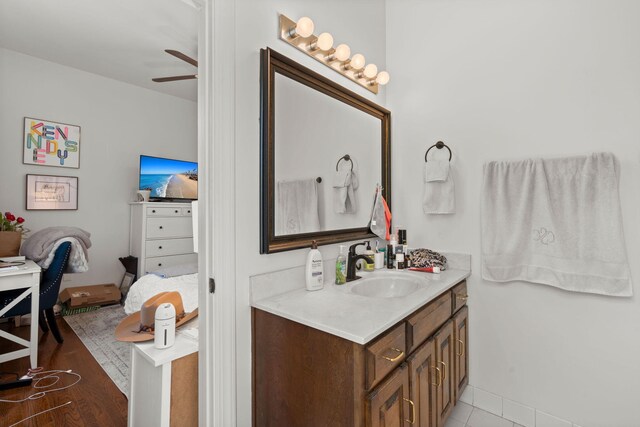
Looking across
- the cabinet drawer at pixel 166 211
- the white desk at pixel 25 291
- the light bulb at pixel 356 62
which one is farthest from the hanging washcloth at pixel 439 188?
the cabinet drawer at pixel 166 211

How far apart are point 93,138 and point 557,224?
4.67m

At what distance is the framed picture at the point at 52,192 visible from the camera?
3.30m

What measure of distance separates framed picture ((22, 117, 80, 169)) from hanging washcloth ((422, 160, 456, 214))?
3950 millimetres

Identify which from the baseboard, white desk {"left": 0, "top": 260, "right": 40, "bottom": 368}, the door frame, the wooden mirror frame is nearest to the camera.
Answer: the door frame

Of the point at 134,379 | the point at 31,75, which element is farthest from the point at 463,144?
the point at 31,75

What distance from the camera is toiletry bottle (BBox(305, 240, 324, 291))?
4.61 feet

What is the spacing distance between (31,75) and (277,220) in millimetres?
3903

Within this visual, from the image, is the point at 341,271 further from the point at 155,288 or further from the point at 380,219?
the point at 155,288

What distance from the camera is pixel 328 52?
1.65 meters

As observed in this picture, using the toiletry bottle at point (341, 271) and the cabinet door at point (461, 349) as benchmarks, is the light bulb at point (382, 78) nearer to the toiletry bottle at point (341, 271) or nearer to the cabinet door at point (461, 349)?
the toiletry bottle at point (341, 271)

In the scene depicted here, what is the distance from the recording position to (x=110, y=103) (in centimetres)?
388

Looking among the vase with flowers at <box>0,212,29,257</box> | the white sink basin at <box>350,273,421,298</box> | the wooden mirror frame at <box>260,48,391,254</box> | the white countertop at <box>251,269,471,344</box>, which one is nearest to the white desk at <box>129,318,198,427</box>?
the white countertop at <box>251,269,471,344</box>

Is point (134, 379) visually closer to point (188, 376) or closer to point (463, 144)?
point (188, 376)

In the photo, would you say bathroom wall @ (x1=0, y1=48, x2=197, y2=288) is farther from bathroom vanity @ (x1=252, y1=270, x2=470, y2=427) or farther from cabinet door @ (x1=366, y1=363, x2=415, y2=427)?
cabinet door @ (x1=366, y1=363, x2=415, y2=427)
